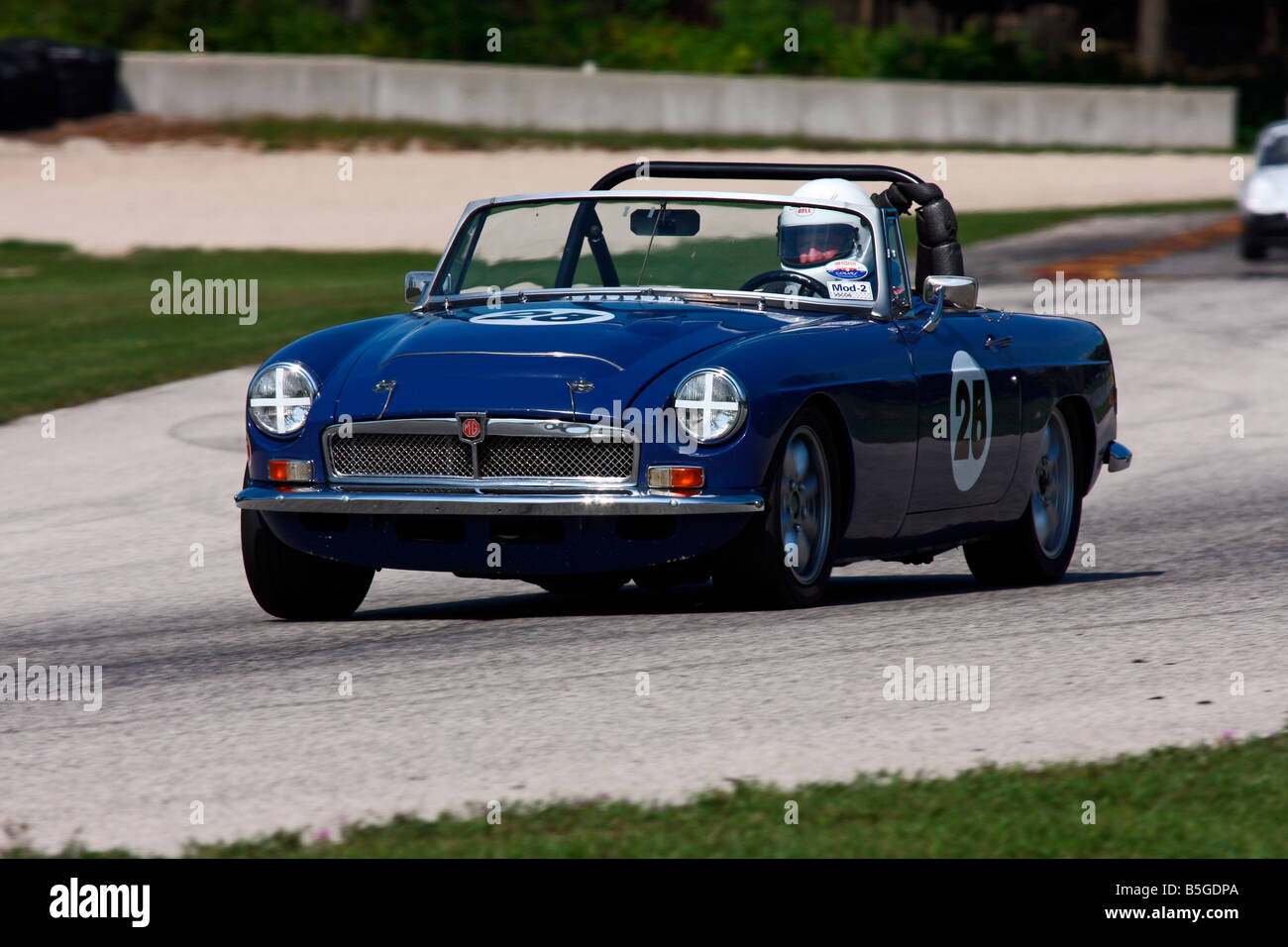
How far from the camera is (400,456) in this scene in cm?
706

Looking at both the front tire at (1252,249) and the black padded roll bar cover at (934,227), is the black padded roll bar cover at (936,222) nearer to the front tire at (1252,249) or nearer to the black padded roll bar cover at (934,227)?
the black padded roll bar cover at (934,227)

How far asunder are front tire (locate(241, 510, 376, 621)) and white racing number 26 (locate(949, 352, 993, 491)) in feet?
7.03

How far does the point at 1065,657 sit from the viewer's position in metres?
6.41

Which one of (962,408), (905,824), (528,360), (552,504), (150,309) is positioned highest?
(528,360)

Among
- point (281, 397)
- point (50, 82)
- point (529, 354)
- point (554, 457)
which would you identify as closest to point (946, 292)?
point (529, 354)

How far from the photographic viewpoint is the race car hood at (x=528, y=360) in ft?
22.5

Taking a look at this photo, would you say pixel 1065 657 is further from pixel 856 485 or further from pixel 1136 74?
pixel 1136 74

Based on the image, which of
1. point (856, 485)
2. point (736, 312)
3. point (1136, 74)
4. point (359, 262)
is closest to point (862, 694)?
point (856, 485)

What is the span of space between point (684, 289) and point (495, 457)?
1.38 meters

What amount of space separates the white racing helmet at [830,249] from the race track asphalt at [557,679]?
1132 mm

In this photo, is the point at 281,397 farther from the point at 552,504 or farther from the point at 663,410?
the point at 663,410

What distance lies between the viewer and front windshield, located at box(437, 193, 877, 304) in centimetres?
809
